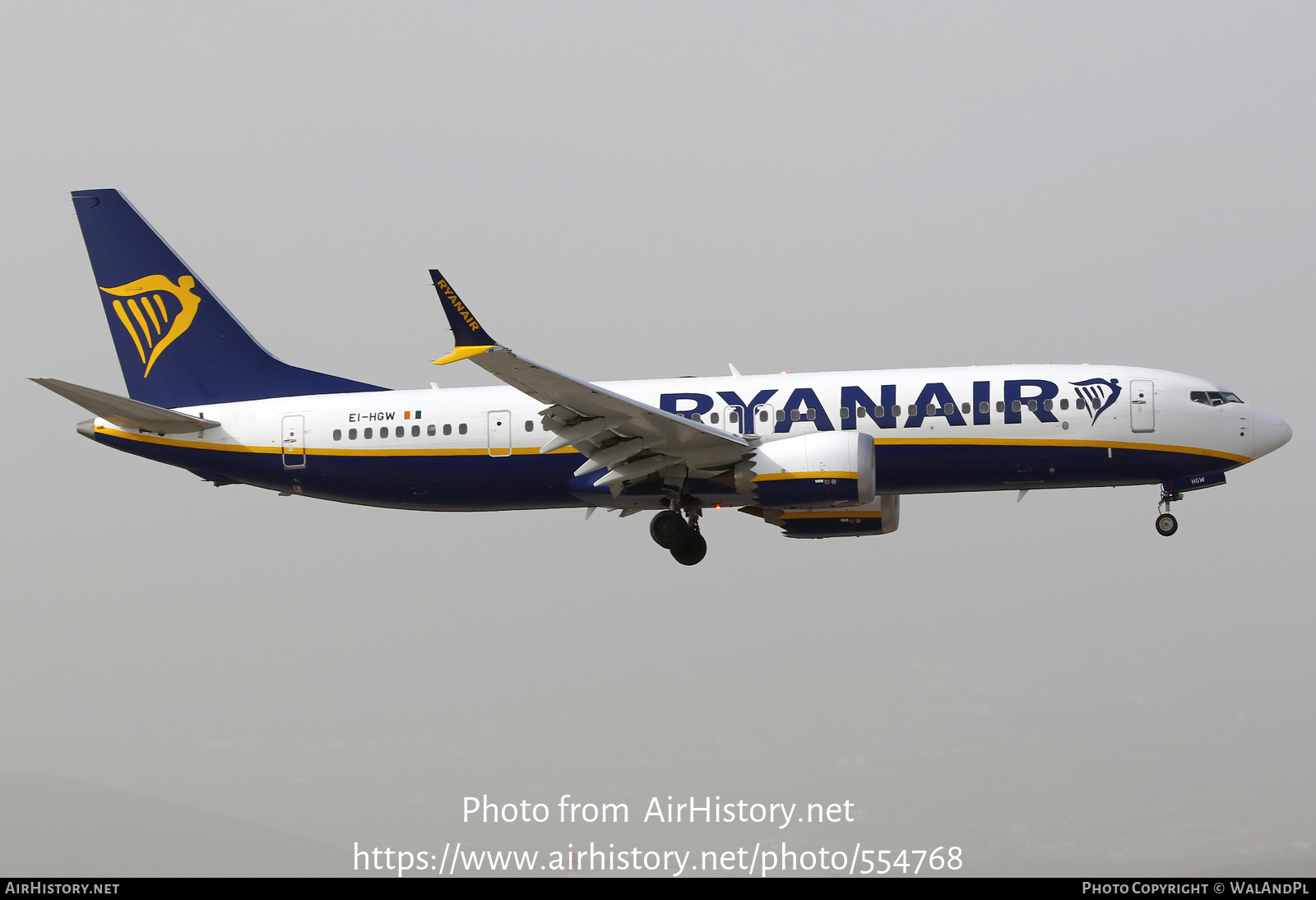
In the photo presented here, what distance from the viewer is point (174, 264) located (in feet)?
121

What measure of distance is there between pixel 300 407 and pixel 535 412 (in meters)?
6.12

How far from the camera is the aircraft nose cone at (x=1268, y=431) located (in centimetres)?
3178

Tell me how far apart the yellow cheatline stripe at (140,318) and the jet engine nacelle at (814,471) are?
16.6m

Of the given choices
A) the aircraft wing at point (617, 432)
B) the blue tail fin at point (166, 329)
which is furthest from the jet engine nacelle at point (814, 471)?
the blue tail fin at point (166, 329)

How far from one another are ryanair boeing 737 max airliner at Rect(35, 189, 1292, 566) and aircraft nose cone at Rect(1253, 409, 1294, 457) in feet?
0.15

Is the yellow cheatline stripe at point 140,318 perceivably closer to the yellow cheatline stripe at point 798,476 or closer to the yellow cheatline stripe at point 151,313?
the yellow cheatline stripe at point 151,313

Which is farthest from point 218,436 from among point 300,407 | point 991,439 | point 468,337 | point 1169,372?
point 1169,372

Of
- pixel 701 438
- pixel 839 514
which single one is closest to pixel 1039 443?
Result: pixel 839 514

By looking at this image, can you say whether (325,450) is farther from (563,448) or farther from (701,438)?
(701,438)

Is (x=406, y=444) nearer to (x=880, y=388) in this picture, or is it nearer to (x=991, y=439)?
(x=880, y=388)

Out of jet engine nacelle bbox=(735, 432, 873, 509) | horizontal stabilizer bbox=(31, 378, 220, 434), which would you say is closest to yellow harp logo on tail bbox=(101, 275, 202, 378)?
horizontal stabilizer bbox=(31, 378, 220, 434)

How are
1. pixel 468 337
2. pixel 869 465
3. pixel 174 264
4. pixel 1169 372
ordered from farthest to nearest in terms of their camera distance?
1. pixel 174 264
2. pixel 1169 372
3. pixel 869 465
4. pixel 468 337

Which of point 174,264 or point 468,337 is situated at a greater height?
point 174,264

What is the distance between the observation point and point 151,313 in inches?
1433
